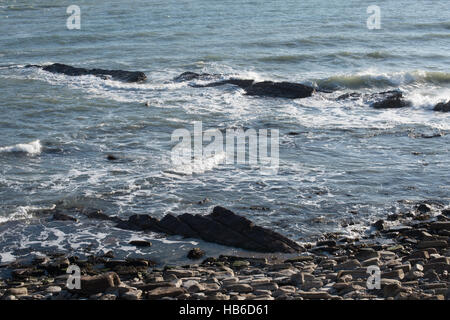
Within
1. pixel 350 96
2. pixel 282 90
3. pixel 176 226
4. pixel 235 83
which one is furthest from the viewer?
pixel 235 83

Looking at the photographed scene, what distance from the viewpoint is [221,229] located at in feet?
50.7

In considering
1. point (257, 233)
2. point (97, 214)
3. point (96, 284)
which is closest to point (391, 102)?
point (257, 233)

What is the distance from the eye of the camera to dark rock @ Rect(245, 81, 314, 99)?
29781mm

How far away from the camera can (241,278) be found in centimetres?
1317

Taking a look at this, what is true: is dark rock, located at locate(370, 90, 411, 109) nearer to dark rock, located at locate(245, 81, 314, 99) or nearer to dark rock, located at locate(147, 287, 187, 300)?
dark rock, located at locate(245, 81, 314, 99)

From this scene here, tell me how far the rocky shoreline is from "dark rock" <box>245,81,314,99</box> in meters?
14.5

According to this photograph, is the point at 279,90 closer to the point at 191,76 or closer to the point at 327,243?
the point at 191,76

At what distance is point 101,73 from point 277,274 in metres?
22.4

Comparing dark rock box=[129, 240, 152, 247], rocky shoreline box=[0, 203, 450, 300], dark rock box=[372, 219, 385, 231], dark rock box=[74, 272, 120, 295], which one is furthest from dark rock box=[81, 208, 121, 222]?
dark rock box=[372, 219, 385, 231]

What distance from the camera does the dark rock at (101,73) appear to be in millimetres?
32719
